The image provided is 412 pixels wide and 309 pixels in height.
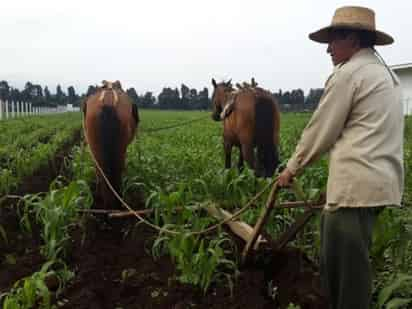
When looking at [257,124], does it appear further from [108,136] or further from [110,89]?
[108,136]

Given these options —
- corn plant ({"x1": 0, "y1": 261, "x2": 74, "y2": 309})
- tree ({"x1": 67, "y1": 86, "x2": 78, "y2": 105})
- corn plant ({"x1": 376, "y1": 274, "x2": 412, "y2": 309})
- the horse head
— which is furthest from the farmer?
tree ({"x1": 67, "y1": 86, "x2": 78, "y2": 105})

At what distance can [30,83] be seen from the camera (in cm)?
8200

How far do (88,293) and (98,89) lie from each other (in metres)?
3.18

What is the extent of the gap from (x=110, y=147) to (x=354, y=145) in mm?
3242

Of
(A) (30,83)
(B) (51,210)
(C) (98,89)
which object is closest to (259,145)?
(C) (98,89)

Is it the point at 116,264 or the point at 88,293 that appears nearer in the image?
the point at 88,293

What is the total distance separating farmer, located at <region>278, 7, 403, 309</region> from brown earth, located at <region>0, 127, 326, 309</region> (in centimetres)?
76

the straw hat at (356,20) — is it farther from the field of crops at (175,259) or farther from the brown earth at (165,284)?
Answer: the brown earth at (165,284)

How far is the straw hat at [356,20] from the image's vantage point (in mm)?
2740

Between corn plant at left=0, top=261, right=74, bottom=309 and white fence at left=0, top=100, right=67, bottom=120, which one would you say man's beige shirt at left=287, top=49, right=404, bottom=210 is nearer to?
corn plant at left=0, top=261, right=74, bottom=309

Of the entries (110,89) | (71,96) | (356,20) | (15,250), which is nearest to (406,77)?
(110,89)

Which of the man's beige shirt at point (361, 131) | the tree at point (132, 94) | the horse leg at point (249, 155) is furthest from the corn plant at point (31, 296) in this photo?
the horse leg at point (249, 155)

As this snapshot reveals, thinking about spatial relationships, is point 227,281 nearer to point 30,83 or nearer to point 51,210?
point 51,210

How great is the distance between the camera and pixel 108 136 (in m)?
5.32
